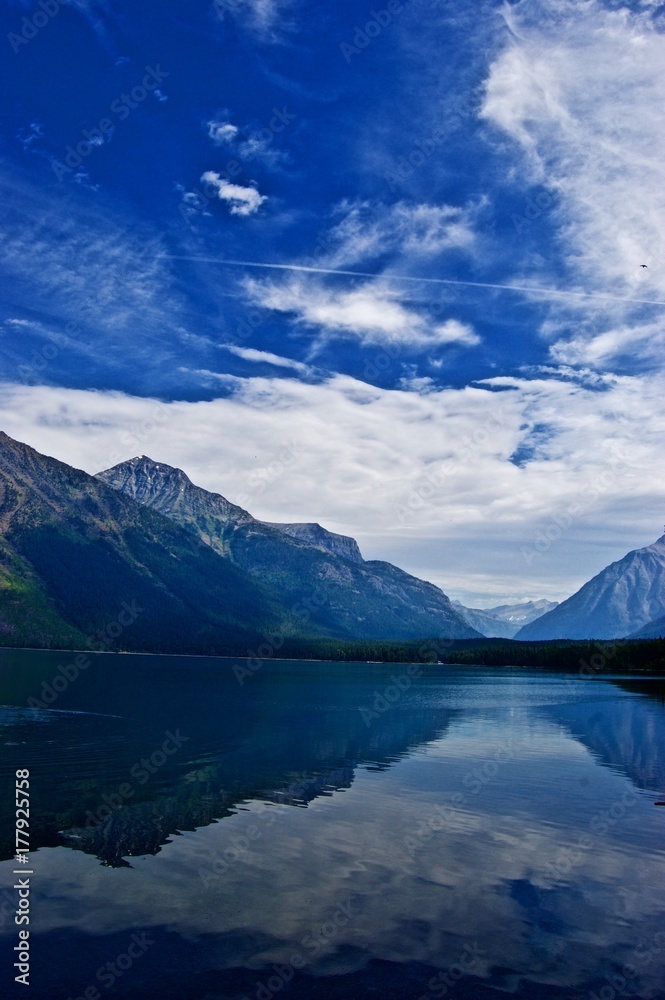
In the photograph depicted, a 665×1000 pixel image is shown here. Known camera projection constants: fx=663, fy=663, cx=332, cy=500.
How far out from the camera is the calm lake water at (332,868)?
79.7 ft

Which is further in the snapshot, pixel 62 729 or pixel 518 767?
pixel 62 729

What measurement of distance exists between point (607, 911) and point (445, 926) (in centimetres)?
829

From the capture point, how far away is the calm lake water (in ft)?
79.7

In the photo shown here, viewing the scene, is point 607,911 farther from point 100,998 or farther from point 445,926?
point 100,998

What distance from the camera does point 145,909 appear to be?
95.2 ft

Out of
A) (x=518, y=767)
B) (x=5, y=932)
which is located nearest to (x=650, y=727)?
(x=518, y=767)

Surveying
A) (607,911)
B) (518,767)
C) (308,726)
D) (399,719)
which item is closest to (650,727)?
(399,719)

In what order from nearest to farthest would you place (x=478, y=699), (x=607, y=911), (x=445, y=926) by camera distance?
(x=445, y=926), (x=607, y=911), (x=478, y=699)

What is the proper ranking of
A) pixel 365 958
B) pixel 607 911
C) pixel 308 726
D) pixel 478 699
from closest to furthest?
pixel 365 958 → pixel 607 911 → pixel 308 726 → pixel 478 699

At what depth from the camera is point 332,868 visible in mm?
35250

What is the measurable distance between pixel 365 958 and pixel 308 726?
74.4 meters

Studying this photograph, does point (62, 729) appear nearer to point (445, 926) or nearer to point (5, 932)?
point (5, 932)

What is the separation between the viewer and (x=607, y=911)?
30641mm

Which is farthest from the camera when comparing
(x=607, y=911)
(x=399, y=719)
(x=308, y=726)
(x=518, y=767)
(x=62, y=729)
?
(x=399, y=719)
